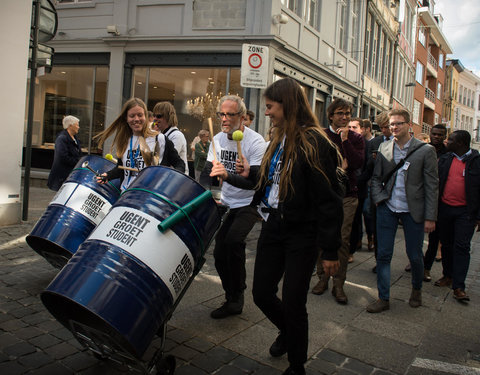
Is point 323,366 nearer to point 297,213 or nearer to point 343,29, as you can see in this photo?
point 297,213

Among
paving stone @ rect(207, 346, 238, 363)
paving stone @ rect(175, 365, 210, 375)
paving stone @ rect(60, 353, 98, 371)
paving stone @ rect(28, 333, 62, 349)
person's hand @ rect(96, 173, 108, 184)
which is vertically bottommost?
paving stone @ rect(60, 353, 98, 371)

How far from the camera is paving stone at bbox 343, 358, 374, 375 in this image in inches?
117

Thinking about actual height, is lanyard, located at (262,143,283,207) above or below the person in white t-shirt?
below

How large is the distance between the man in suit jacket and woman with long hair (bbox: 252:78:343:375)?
1827 millimetres

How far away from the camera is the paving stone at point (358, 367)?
117 inches

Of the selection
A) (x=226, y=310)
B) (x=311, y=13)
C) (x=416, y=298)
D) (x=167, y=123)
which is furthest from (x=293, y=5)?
(x=226, y=310)

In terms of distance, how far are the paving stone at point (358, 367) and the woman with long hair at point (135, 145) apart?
2.25 m

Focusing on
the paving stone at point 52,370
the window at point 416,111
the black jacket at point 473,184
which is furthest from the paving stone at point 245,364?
the window at point 416,111

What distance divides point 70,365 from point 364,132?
568cm

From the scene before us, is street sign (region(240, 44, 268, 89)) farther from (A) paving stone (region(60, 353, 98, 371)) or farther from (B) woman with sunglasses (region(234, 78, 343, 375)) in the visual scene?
(A) paving stone (region(60, 353, 98, 371))

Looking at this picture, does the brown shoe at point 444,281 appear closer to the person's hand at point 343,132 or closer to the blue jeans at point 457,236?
the blue jeans at point 457,236

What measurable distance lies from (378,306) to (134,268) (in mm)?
2790

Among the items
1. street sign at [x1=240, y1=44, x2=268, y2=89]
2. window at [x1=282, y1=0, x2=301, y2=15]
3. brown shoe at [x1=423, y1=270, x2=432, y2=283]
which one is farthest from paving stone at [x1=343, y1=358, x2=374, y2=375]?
window at [x1=282, y1=0, x2=301, y2=15]

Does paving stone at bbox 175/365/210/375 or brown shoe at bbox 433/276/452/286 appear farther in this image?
brown shoe at bbox 433/276/452/286
